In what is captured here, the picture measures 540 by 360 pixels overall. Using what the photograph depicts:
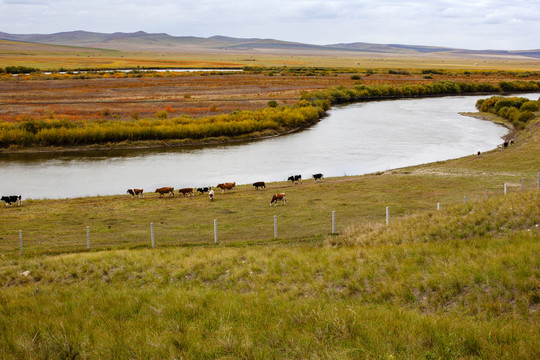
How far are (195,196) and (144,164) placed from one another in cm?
1728

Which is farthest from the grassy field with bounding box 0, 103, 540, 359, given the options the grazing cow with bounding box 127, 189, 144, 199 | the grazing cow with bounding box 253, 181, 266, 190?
the grazing cow with bounding box 253, 181, 266, 190

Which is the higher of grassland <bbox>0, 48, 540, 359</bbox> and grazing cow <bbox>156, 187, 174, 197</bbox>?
Answer: grassland <bbox>0, 48, 540, 359</bbox>

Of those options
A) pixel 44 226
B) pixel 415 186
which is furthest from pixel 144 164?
pixel 415 186

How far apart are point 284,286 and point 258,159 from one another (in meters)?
36.0

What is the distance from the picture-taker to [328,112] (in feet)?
266

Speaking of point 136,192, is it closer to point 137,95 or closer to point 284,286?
point 284,286

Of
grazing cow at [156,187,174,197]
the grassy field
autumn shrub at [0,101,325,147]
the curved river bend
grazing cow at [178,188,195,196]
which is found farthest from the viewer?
autumn shrub at [0,101,325,147]

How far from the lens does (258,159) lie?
153ft

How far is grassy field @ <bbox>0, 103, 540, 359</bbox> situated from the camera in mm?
6617

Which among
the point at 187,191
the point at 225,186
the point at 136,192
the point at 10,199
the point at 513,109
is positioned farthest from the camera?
the point at 513,109

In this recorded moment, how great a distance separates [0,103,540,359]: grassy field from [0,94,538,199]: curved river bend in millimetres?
13887

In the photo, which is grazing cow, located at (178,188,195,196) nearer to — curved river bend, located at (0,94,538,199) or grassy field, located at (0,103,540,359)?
grassy field, located at (0,103,540,359)

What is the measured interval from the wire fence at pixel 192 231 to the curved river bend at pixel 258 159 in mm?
12834

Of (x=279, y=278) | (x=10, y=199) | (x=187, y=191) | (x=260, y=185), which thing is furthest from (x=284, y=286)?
(x=10, y=199)
